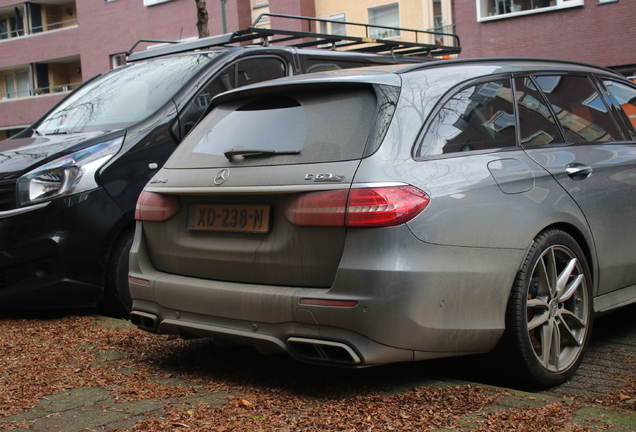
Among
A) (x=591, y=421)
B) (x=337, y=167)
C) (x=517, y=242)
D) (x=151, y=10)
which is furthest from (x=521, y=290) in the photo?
(x=151, y=10)

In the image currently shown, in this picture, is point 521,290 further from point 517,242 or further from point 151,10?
point 151,10

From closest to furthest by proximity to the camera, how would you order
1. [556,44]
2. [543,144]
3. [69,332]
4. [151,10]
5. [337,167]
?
[337,167] < [543,144] < [69,332] < [556,44] < [151,10]

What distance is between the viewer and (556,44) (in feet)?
73.2

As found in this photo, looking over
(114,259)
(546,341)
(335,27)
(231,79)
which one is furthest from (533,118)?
(335,27)

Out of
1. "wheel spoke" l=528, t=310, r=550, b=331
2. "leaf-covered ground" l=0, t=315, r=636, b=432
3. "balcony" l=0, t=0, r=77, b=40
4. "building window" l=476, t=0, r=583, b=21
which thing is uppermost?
"balcony" l=0, t=0, r=77, b=40

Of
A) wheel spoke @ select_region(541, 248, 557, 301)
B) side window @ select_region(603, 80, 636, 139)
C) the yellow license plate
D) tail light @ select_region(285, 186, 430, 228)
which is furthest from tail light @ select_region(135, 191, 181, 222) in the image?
side window @ select_region(603, 80, 636, 139)

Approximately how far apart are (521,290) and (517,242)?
0.22 meters

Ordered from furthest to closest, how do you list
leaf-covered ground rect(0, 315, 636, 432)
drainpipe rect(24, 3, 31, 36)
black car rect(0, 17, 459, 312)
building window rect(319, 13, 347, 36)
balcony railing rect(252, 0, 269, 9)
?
drainpipe rect(24, 3, 31, 36) < balcony railing rect(252, 0, 269, 9) < building window rect(319, 13, 347, 36) < black car rect(0, 17, 459, 312) < leaf-covered ground rect(0, 315, 636, 432)

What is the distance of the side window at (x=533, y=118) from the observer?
418 centimetres

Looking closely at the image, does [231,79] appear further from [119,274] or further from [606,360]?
[606,360]

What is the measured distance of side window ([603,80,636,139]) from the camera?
5125 millimetres

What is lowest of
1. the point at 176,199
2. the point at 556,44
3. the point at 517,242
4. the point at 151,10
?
the point at 517,242

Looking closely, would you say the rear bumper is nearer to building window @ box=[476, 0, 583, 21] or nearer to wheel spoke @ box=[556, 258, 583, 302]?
wheel spoke @ box=[556, 258, 583, 302]

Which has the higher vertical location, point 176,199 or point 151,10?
point 151,10
